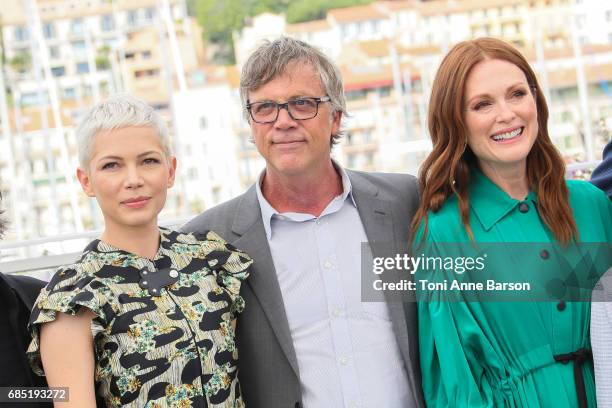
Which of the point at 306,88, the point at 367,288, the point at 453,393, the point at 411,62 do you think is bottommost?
the point at 453,393

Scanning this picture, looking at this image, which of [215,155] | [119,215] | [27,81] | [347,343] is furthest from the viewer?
[27,81]

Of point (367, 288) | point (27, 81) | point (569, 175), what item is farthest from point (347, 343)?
point (27, 81)

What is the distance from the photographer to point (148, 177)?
Result: 2471 millimetres

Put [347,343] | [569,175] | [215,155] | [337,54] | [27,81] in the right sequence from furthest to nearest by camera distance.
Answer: [337,54], [27,81], [215,155], [569,175], [347,343]

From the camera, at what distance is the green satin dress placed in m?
2.53

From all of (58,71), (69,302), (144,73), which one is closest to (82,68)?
(58,71)

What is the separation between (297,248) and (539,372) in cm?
90

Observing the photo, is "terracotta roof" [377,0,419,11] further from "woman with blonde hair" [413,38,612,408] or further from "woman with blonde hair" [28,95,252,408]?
"woman with blonde hair" [28,95,252,408]

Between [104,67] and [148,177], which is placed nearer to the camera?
[148,177]

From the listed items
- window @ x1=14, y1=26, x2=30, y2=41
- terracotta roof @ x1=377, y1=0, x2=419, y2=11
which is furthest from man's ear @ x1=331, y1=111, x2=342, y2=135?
window @ x1=14, y1=26, x2=30, y2=41

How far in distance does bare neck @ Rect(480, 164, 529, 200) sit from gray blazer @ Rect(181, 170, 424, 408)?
36cm

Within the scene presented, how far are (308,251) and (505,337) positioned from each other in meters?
0.74

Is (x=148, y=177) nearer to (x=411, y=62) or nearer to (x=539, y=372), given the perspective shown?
(x=539, y=372)

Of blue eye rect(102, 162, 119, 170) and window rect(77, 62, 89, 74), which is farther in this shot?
window rect(77, 62, 89, 74)
